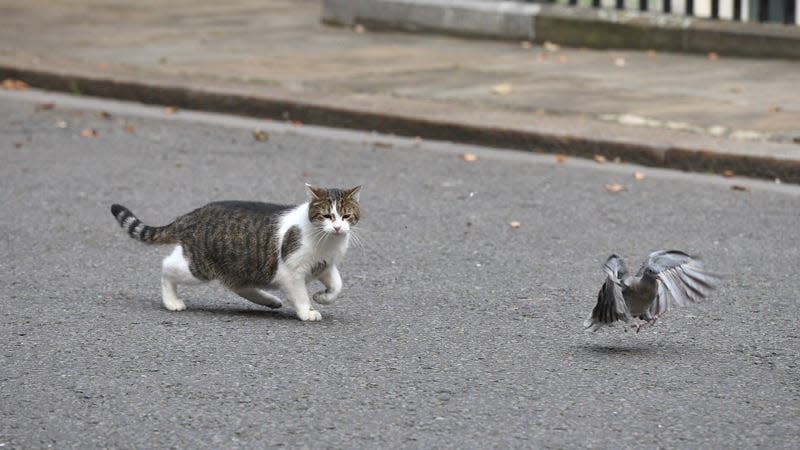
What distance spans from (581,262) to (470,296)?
814 mm

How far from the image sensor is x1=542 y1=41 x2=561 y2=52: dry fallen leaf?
12859mm

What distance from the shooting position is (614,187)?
8.28m

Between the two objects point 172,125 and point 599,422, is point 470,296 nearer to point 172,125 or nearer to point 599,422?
point 599,422

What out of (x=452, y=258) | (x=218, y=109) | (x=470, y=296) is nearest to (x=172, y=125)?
(x=218, y=109)

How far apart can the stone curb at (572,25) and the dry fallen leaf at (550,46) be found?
0.13 feet

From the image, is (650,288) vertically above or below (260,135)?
above

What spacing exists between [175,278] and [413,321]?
3.26 feet

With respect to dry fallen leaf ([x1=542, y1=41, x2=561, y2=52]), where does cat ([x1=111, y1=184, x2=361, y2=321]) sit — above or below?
above

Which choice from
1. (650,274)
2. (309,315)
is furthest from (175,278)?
(650,274)

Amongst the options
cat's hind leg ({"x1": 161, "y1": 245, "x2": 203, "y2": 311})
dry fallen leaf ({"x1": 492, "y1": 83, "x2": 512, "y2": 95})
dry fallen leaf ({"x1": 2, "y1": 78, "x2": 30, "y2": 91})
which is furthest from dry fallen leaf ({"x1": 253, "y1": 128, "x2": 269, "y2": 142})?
cat's hind leg ({"x1": 161, "y1": 245, "x2": 203, "y2": 311})

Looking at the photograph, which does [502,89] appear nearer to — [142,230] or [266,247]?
[142,230]

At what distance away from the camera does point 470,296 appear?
612cm

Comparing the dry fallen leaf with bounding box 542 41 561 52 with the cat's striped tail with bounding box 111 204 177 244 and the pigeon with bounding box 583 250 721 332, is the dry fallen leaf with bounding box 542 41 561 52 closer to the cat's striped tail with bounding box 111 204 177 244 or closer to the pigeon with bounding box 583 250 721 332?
the cat's striped tail with bounding box 111 204 177 244

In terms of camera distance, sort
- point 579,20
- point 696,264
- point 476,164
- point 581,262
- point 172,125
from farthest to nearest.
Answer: point 579,20
point 172,125
point 476,164
point 581,262
point 696,264
